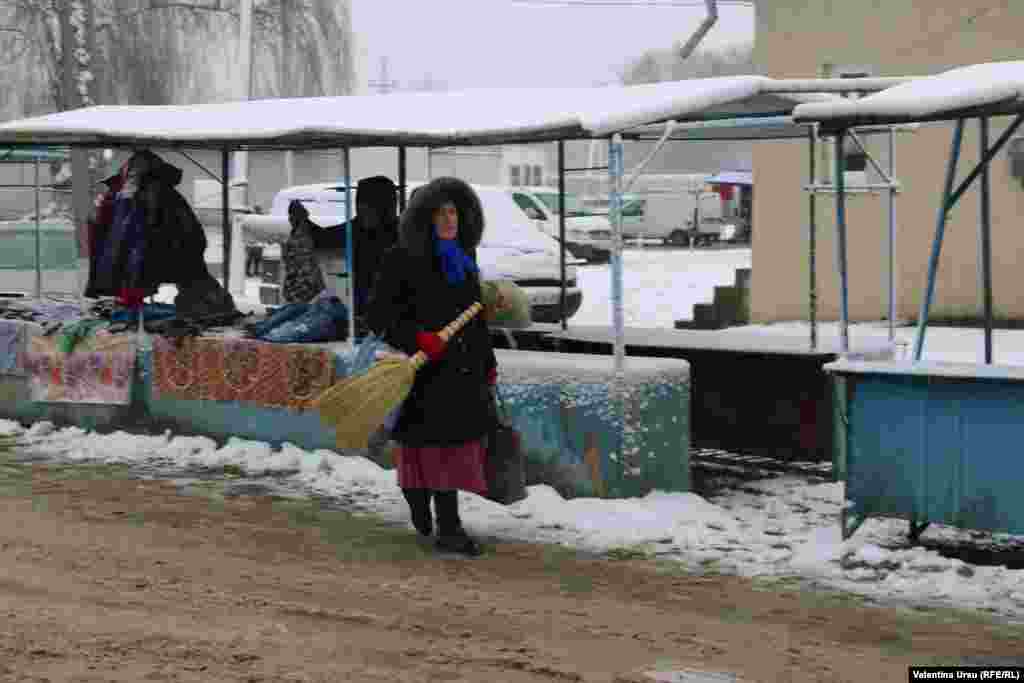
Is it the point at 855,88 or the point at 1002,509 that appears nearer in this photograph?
the point at 1002,509

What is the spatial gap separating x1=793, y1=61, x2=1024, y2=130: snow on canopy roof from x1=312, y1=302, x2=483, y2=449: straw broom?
6.08 ft

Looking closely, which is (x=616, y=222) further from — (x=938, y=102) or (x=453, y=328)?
(x=938, y=102)

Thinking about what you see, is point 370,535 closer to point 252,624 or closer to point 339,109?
point 252,624

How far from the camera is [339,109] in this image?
10961 millimetres

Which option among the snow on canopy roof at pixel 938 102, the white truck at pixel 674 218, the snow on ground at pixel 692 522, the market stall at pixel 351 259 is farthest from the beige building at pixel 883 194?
Answer: the white truck at pixel 674 218

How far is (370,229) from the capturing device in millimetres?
11164

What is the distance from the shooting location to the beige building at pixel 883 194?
721 inches

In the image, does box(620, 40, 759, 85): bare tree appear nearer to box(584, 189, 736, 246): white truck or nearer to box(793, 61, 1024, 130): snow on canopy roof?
box(584, 189, 736, 246): white truck

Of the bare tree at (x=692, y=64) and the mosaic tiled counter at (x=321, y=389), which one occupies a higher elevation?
the bare tree at (x=692, y=64)

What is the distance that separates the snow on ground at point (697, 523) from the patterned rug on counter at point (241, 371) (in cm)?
30

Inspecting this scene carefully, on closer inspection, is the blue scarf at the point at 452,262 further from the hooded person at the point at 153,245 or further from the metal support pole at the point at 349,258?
the hooded person at the point at 153,245

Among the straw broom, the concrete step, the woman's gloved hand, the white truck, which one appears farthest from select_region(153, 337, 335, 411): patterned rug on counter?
the white truck

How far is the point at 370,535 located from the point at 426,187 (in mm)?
1758

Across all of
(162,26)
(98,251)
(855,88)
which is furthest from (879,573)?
(162,26)
